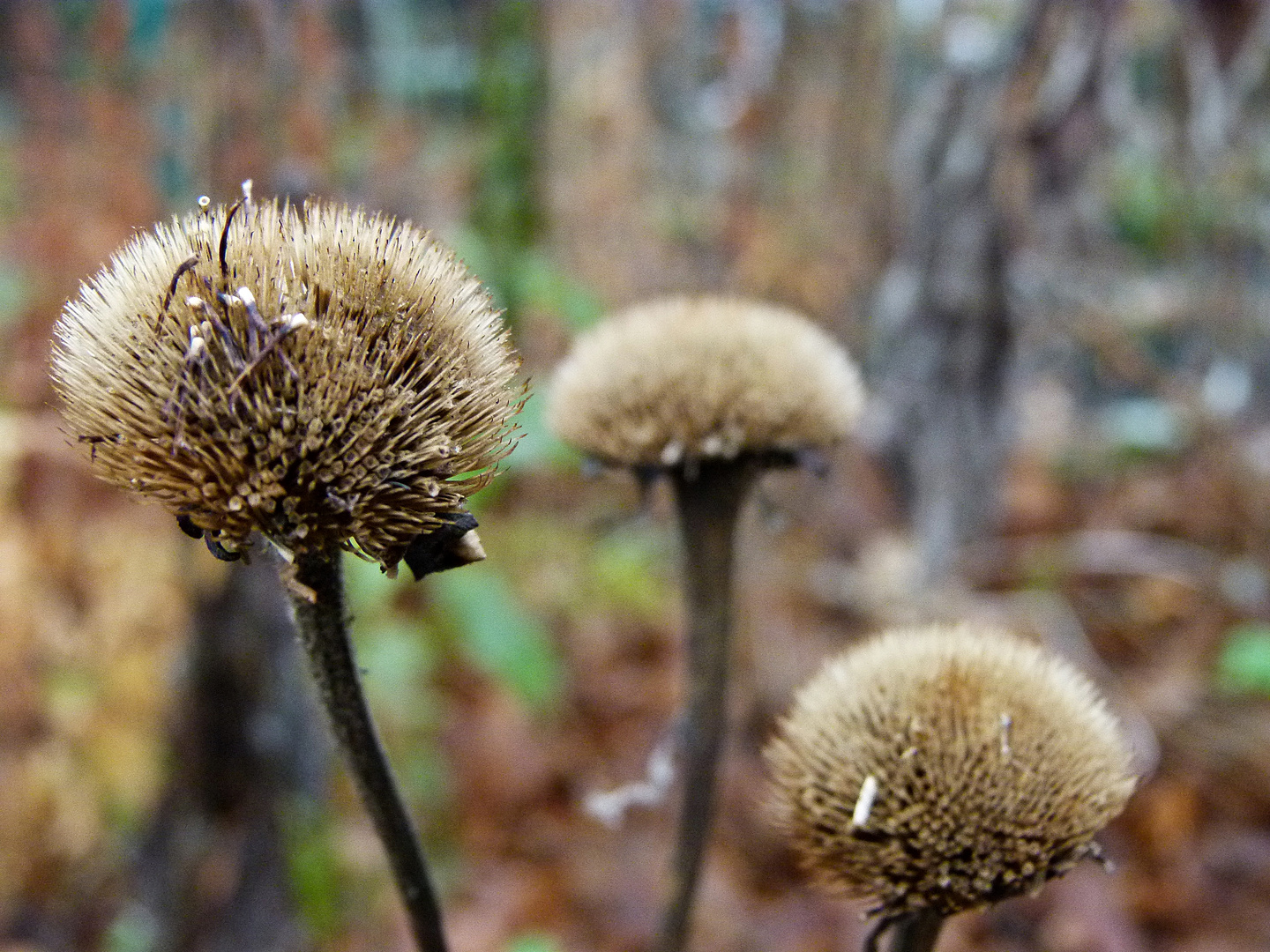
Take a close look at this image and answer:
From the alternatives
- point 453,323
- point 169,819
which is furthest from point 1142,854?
point 453,323

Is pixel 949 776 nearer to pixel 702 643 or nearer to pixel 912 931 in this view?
pixel 912 931

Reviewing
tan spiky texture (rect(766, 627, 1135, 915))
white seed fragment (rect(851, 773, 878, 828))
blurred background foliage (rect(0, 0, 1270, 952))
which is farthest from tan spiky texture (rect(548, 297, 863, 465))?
white seed fragment (rect(851, 773, 878, 828))

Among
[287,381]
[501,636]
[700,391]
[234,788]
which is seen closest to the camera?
[287,381]

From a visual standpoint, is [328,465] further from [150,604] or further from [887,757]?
[150,604]

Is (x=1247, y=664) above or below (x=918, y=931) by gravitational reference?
above

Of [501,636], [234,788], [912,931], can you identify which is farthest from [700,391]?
[234,788]

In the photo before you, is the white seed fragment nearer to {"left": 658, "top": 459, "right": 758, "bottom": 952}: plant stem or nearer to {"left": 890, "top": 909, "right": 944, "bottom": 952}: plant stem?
→ {"left": 890, "top": 909, "right": 944, "bottom": 952}: plant stem
